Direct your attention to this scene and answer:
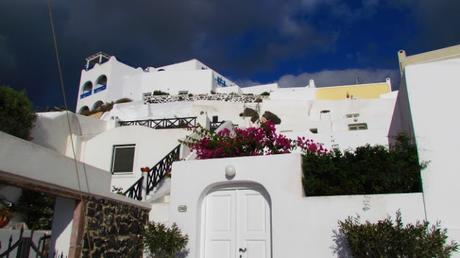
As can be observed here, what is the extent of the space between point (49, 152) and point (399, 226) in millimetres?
6349

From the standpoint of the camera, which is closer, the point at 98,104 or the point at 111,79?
the point at 111,79

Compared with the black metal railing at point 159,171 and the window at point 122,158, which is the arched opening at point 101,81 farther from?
the black metal railing at point 159,171

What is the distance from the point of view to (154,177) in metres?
11.7

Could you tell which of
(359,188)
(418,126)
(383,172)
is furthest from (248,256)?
(418,126)

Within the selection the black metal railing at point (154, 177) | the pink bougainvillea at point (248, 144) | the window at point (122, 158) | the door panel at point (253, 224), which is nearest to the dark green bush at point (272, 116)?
the window at point (122, 158)

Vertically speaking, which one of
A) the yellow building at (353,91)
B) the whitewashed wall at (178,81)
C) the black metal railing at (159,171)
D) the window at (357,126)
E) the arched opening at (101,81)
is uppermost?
Answer: the arched opening at (101,81)

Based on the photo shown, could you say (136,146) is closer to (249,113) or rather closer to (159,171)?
(159,171)

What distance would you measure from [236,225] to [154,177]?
12.9 feet

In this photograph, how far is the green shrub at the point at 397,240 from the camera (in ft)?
21.7

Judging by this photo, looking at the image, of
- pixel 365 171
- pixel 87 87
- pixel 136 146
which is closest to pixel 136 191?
pixel 136 146

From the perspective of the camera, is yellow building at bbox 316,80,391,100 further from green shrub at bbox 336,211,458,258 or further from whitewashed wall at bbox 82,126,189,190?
green shrub at bbox 336,211,458,258

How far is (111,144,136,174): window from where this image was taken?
51.8 ft

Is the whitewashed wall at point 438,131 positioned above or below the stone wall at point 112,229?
above

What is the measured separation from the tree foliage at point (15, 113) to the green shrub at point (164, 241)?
9.81m
